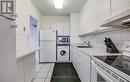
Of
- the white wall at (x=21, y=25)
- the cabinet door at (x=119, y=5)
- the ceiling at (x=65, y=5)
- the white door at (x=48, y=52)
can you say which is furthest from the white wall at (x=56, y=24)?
the cabinet door at (x=119, y=5)

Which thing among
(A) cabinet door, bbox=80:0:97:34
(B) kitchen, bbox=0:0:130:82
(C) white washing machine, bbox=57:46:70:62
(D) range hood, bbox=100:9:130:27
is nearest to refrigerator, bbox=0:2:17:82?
(B) kitchen, bbox=0:0:130:82

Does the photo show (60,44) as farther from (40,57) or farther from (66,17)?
(66,17)

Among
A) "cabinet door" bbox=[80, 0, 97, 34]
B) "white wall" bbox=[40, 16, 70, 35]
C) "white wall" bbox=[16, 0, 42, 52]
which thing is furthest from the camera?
"white wall" bbox=[40, 16, 70, 35]

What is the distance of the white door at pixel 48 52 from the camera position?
5.82 metres

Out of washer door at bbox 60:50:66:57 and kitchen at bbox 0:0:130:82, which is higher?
kitchen at bbox 0:0:130:82

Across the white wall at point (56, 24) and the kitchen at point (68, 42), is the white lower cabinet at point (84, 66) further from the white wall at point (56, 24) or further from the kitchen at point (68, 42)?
the white wall at point (56, 24)

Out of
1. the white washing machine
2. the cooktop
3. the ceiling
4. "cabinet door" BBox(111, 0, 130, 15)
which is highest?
the ceiling

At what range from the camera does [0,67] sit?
1631 mm

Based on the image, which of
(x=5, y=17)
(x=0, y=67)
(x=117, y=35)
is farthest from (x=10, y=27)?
(x=117, y=35)

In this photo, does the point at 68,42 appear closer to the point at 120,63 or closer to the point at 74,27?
the point at 74,27

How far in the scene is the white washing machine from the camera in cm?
602

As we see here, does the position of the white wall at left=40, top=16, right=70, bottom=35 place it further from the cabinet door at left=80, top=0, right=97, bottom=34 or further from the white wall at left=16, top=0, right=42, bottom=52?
the white wall at left=16, top=0, right=42, bottom=52

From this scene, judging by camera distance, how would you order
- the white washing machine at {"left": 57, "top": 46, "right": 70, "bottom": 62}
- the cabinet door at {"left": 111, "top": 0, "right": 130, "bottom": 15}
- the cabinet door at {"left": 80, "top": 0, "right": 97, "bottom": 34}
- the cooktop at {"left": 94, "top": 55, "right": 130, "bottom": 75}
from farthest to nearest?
the white washing machine at {"left": 57, "top": 46, "right": 70, "bottom": 62} → the cabinet door at {"left": 80, "top": 0, "right": 97, "bottom": 34} → the cabinet door at {"left": 111, "top": 0, "right": 130, "bottom": 15} → the cooktop at {"left": 94, "top": 55, "right": 130, "bottom": 75}

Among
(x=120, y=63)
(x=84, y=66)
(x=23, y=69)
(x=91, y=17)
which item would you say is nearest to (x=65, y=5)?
(x=91, y=17)
